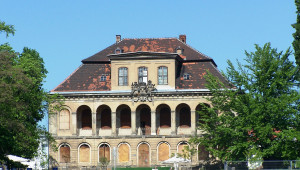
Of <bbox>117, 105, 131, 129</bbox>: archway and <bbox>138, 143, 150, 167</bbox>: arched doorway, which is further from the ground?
<bbox>117, 105, 131, 129</bbox>: archway

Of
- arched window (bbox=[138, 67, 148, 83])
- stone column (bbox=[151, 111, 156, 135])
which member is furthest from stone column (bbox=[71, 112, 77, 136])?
stone column (bbox=[151, 111, 156, 135])

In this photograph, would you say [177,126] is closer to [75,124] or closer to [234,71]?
[75,124]

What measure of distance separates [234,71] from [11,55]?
26196 millimetres

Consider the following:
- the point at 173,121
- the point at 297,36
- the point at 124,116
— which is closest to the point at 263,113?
the point at 297,36

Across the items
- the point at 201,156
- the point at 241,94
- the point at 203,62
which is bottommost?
the point at 201,156

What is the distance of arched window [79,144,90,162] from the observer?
8362 cm

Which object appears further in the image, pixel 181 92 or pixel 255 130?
pixel 181 92

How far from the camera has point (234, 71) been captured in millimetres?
65938

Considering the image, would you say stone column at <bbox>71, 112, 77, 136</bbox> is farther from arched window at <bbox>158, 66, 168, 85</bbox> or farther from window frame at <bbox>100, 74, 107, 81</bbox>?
arched window at <bbox>158, 66, 168, 85</bbox>

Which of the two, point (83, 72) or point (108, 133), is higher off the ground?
point (83, 72)

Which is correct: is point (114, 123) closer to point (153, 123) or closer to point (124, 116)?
point (124, 116)

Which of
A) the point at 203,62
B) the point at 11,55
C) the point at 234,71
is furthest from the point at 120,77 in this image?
the point at 11,55

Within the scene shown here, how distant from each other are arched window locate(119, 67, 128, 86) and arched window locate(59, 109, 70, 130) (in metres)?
7.17

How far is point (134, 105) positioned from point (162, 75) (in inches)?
188
